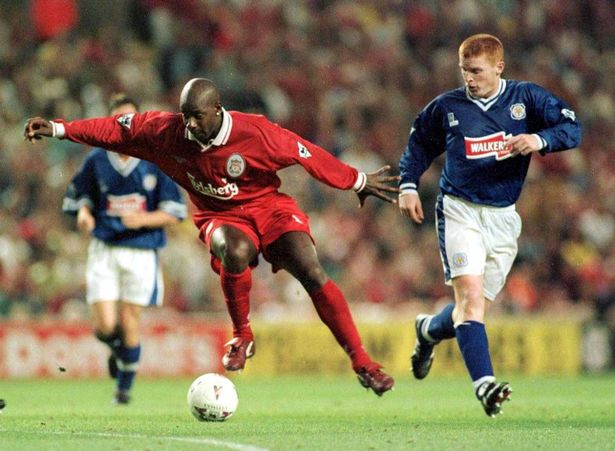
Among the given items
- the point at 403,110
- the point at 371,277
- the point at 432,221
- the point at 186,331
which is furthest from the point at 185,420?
the point at 403,110

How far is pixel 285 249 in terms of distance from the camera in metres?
8.27

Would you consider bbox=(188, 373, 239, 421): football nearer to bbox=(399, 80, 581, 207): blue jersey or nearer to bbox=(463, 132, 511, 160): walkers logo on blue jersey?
bbox=(399, 80, 581, 207): blue jersey

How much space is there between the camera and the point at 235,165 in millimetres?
8172

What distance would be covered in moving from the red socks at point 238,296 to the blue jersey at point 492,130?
1.22 m

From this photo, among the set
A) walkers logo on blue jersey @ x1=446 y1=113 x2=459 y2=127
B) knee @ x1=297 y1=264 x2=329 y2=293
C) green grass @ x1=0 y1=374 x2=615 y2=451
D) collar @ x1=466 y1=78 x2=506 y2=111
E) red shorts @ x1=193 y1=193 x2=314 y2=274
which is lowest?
green grass @ x1=0 y1=374 x2=615 y2=451

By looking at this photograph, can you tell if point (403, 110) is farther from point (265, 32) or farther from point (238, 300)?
point (238, 300)

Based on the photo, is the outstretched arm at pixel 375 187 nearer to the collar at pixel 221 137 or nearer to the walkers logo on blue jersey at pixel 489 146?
the walkers logo on blue jersey at pixel 489 146

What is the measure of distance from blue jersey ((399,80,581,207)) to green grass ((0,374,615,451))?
1.51m

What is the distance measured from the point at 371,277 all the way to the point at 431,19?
17.5 feet

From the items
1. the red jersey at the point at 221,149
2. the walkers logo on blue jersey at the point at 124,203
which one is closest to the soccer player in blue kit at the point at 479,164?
the red jersey at the point at 221,149

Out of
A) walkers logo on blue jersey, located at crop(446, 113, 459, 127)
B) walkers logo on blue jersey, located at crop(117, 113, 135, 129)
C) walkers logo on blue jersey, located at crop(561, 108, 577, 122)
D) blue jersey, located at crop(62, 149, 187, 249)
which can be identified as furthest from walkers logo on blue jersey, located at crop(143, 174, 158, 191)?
walkers logo on blue jersey, located at crop(561, 108, 577, 122)

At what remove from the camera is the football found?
801cm

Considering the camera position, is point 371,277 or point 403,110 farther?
point 403,110

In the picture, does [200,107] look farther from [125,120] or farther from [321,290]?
[321,290]
